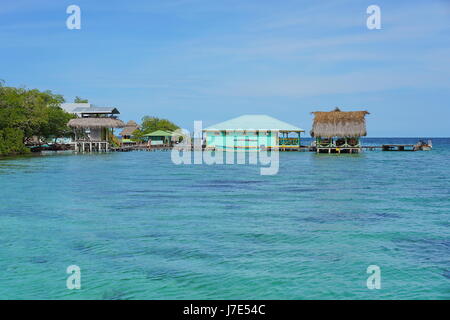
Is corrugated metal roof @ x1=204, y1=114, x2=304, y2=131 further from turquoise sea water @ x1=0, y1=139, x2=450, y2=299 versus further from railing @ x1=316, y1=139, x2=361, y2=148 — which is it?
turquoise sea water @ x1=0, y1=139, x2=450, y2=299

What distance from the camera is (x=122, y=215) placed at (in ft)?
47.2

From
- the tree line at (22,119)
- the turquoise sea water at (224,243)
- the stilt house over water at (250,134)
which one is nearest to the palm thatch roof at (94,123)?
the tree line at (22,119)

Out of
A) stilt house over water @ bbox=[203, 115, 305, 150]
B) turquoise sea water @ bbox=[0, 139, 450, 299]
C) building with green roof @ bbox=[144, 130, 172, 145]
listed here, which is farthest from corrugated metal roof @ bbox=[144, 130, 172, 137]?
turquoise sea water @ bbox=[0, 139, 450, 299]

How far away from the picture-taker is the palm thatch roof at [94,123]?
5388 cm

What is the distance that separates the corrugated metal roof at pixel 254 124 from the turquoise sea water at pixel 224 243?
120 feet

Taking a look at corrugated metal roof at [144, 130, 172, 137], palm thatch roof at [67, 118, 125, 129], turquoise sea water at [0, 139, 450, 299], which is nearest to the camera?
turquoise sea water at [0, 139, 450, 299]

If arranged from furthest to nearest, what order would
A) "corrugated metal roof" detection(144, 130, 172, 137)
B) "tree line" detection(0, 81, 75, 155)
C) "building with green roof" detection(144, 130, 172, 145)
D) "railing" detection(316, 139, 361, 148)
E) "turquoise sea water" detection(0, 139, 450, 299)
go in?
"building with green roof" detection(144, 130, 172, 145), "corrugated metal roof" detection(144, 130, 172, 137), "railing" detection(316, 139, 361, 148), "tree line" detection(0, 81, 75, 155), "turquoise sea water" detection(0, 139, 450, 299)

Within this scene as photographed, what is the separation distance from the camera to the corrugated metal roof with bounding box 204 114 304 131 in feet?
187

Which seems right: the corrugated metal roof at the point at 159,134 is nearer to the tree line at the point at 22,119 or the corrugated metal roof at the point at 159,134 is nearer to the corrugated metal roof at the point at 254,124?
the corrugated metal roof at the point at 254,124

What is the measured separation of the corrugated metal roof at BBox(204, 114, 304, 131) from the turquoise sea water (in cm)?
3669

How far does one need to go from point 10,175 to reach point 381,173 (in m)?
21.4

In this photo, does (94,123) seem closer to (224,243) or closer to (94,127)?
(94,127)

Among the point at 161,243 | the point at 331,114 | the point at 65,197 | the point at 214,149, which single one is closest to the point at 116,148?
the point at 214,149
